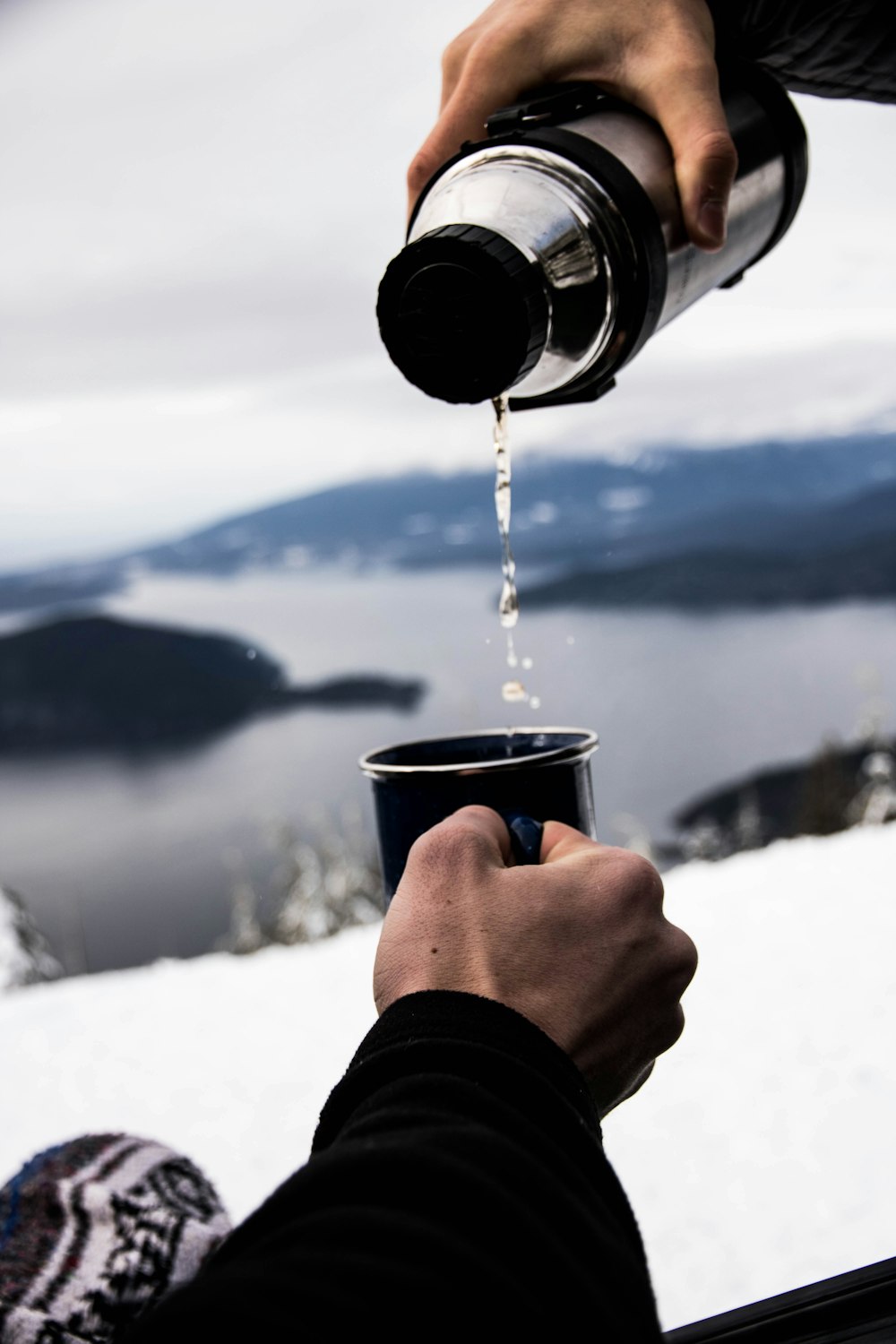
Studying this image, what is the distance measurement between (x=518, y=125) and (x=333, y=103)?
2019mm

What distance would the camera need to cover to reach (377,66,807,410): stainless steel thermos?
1.62 feet

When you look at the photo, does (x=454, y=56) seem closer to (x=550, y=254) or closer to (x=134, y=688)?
(x=550, y=254)

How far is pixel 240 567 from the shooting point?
396 centimetres

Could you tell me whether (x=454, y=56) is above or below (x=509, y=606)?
above

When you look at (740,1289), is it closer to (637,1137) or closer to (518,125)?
(637,1137)

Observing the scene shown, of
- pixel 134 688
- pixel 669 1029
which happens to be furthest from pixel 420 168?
pixel 134 688

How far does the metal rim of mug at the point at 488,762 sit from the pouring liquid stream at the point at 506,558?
24mm

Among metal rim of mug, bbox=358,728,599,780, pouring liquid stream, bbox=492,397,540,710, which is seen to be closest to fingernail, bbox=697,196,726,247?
pouring liquid stream, bbox=492,397,540,710

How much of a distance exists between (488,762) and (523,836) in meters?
0.04

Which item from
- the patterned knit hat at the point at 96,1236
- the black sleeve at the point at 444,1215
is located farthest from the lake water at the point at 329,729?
the black sleeve at the point at 444,1215

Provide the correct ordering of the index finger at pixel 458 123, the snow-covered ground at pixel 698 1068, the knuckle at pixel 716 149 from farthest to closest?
the snow-covered ground at pixel 698 1068
the index finger at pixel 458 123
the knuckle at pixel 716 149

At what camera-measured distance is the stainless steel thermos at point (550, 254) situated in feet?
1.62

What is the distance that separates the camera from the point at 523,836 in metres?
0.51

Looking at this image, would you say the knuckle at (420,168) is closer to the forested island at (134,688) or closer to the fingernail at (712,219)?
the fingernail at (712,219)
